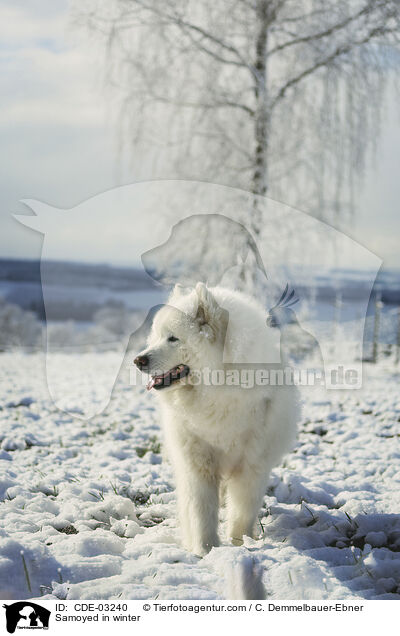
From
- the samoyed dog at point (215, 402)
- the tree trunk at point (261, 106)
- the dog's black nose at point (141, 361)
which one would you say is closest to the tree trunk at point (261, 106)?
the tree trunk at point (261, 106)

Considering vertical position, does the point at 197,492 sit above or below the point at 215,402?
below

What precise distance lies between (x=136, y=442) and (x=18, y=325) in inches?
572

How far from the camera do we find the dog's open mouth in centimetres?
268

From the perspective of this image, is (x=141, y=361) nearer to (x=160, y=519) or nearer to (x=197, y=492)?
(x=197, y=492)

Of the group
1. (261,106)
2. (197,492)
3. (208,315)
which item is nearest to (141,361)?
(208,315)

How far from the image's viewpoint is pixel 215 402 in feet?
9.03

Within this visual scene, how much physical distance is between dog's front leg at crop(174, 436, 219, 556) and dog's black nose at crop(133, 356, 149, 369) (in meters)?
0.59
